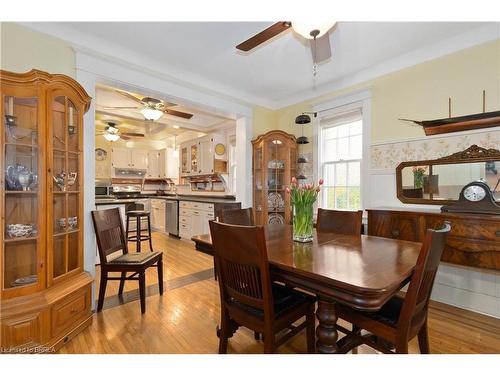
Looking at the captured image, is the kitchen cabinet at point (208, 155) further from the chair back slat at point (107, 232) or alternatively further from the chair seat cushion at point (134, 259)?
the chair seat cushion at point (134, 259)

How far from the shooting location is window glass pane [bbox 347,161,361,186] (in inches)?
131

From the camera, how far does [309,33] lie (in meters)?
1.65

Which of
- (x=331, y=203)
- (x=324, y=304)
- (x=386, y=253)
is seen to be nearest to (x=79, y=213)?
(x=324, y=304)

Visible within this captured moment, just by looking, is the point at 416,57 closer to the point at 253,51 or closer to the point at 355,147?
the point at 355,147

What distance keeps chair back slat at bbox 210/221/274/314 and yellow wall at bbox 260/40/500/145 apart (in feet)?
8.10

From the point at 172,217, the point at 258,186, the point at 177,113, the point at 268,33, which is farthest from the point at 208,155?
the point at 268,33

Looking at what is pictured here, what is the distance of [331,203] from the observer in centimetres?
361

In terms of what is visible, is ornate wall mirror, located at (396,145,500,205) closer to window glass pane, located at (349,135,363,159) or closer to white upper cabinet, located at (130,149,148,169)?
window glass pane, located at (349,135,363,159)

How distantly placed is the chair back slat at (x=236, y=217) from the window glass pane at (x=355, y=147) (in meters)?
1.76

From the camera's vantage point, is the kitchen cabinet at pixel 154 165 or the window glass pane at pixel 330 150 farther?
the kitchen cabinet at pixel 154 165

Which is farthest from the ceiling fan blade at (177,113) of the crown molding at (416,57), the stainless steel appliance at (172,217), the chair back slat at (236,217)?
the chair back slat at (236,217)

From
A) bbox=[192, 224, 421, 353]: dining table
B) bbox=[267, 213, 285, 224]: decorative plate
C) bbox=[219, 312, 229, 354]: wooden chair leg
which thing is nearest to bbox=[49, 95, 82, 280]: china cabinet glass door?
bbox=[192, 224, 421, 353]: dining table

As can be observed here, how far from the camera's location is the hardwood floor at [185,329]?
70.7 inches
